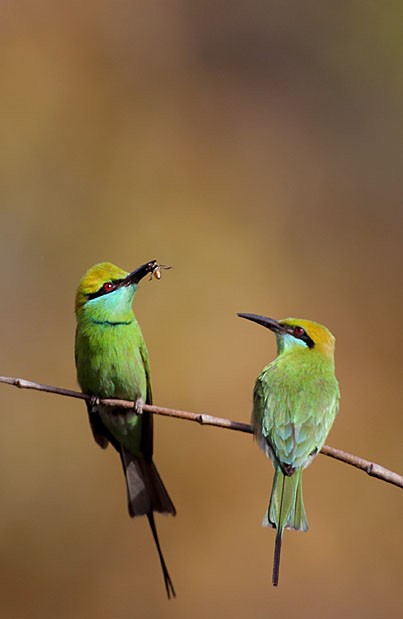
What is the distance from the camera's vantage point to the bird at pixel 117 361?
126 inches

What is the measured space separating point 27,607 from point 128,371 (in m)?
2.39

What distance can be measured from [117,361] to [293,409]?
0.83 meters

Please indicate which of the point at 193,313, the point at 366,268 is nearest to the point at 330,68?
the point at 366,268

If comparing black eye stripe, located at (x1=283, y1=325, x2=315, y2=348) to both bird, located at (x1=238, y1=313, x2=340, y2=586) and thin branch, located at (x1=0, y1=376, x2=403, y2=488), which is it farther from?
thin branch, located at (x1=0, y1=376, x2=403, y2=488)

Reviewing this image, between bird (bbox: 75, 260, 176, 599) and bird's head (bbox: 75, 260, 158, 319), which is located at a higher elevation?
bird's head (bbox: 75, 260, 158, 319)

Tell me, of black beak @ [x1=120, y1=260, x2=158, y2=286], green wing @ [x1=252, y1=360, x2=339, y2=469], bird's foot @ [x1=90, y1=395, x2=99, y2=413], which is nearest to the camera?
green wing @ [x1=252, y1=360, x2=339, y2=469]

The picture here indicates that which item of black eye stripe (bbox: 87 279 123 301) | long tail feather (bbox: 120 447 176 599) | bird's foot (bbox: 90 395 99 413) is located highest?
black eye stripe (bbox: 87 279 123 301)

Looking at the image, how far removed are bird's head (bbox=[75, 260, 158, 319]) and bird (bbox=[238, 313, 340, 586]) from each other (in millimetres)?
521

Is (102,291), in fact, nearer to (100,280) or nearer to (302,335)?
(100,280)

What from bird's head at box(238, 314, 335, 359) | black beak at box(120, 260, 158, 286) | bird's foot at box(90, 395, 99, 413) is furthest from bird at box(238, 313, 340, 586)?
bird's foot at box(90, 395, 99, 413)

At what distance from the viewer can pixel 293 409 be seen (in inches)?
103

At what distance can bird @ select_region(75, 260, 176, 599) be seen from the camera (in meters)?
3.20

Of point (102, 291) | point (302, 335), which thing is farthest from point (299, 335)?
point (102, 291)

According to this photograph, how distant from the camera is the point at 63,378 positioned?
5.18m
